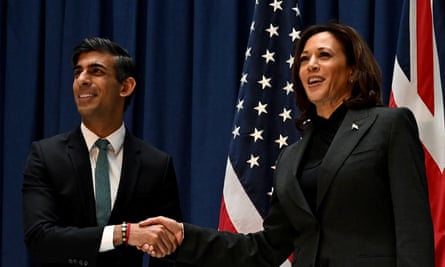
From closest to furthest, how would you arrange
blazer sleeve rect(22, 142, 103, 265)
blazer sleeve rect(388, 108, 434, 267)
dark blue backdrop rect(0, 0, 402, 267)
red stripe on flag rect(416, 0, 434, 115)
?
blazer sleeve rect(388, 108, 434, 267) < blazer sleeve rect(22, 142, 103, 265) < red stripe on flag rect(416, 0, 434, 115) < dark blue backdrop rect(0, 0, 402, 267)

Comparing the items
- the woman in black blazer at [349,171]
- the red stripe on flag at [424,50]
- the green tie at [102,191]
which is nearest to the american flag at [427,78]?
the red stripe on flag at [424,50]

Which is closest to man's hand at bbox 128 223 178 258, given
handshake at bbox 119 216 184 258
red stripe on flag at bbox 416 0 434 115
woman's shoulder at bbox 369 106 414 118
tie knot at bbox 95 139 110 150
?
handshake at bbox 119 216 184 258

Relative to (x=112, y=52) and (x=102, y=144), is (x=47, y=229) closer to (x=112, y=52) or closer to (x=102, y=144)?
(x=102, y=144)

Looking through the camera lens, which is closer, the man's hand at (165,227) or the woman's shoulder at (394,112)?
the woman's shoulder at (394,112)

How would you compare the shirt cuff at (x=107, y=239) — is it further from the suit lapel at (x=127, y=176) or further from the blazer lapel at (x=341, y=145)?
the blazer lapel at (x=341, y=145)

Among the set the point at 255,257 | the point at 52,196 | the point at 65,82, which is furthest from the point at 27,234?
the point at 65,82

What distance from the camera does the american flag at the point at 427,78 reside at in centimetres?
359

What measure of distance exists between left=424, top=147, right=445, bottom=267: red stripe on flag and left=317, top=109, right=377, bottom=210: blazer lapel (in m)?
0.90

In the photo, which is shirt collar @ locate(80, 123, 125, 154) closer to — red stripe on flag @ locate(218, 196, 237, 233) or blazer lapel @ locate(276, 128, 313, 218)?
red stripe on flag @ locate(218, 196, 237, 233)

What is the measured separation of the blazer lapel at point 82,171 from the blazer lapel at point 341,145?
1.16 m

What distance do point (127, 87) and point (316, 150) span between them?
1.26 metres

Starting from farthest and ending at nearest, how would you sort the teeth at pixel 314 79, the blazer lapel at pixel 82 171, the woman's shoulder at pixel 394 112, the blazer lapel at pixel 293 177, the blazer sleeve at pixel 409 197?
1. the blazer lapel at pixel 82 171
2. the teeth at pixel 314 79
3. the blazer lapel at pixel 293 177
4. the woman's shoulder at pixel 394 112
5. the blazer sleeve at pixel 409 197

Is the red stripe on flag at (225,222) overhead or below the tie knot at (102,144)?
→ below

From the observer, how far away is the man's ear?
3.88 m
